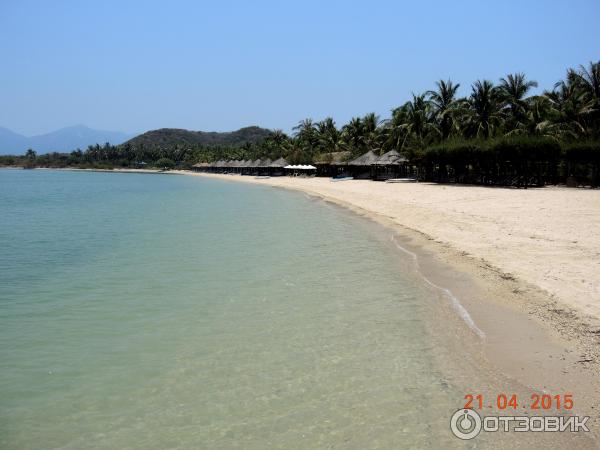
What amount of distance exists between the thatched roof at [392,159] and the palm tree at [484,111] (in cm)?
633

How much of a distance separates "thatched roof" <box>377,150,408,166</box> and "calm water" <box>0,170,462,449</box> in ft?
107

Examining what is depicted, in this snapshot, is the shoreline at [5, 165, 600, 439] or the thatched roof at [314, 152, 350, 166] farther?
the thatched roof at [314, 152, 350, 166]

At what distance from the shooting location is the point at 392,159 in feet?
151

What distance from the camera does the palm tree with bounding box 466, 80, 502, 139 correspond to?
41.3 metres

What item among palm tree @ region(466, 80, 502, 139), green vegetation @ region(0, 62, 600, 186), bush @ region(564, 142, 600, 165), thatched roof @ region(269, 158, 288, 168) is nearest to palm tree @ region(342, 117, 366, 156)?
green vegetation @ region(0, 62, 600, 186)

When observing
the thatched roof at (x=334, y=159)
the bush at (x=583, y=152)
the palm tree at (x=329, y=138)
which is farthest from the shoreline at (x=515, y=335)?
the palm tree at (x=329, y=138)

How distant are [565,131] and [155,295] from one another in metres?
34.6

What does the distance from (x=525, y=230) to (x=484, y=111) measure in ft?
102

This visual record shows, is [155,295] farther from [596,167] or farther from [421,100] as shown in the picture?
[421,100]

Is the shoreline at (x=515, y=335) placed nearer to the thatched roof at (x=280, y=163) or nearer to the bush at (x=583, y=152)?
the bush at (x=583, y=152)

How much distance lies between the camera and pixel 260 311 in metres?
8.25

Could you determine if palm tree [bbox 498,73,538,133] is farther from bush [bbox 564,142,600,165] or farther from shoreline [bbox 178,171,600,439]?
shoreline [bbox 178,171,600,439]

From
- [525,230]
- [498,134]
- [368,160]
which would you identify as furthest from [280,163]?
[525,230]

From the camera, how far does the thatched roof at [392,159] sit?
45219 millimetres
